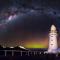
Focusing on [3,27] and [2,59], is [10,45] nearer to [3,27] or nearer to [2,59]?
[3,27]

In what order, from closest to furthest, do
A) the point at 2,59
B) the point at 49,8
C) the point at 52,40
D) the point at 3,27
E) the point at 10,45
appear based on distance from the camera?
the point at 2,59 → the point at 10,45 → the point at 3,27 → the point at 49,8 → the point at 52,40

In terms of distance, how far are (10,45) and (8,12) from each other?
3099 mm

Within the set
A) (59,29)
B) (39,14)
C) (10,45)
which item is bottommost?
(10,45)

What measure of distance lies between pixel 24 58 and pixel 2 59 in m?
0.66

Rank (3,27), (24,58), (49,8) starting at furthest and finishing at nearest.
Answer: (49,8), (3,27), (24,58)

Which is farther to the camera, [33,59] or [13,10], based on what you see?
[13,10]

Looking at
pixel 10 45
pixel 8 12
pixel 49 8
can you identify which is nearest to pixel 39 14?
pixel 49 8

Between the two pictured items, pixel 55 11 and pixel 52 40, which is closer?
pixel 55 11

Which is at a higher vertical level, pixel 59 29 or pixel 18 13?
pixel 18 13

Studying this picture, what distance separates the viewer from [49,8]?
740 inches

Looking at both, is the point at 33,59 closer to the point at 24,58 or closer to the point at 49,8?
the point at 24,58

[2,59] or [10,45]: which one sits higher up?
[10,45]

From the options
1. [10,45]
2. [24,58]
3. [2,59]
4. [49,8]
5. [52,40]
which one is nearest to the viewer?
[2,59]

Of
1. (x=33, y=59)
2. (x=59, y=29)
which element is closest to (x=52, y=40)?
(x=59, y=29)
